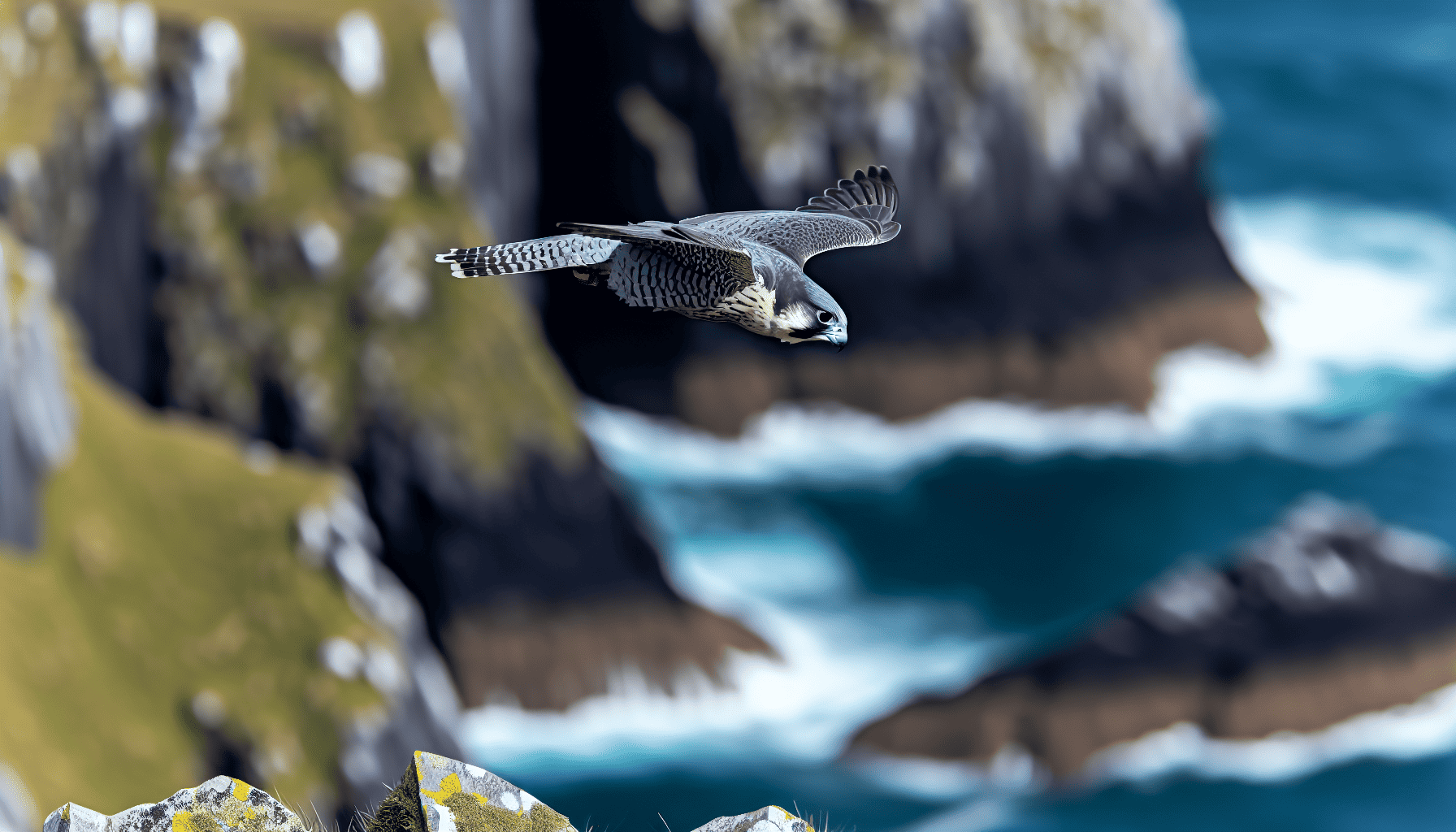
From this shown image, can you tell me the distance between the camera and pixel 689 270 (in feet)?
80.8

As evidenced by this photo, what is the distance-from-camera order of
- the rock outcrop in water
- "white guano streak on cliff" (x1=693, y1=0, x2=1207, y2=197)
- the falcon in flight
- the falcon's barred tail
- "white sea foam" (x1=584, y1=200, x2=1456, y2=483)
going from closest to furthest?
the falcon in flight, the falcon's barred tail, the rock outcrop in water, "white guano streak on cliff" (x1=693, y1=0, x2=1207, y2=197), "white sea foam" (x1=584, y1=200, x2=1456, y2=483)

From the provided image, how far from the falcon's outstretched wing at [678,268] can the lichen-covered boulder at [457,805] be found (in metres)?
6.85

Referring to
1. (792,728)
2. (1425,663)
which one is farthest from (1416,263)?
(792,728)

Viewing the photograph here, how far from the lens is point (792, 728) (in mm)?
95625

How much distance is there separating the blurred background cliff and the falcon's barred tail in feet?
105

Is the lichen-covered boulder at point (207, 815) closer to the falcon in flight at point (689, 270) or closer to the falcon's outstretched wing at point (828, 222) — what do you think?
the falcon in flight at point (689, 270)

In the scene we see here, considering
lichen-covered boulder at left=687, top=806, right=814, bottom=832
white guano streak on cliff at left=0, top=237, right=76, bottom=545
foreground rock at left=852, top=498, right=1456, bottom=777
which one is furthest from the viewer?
foreground rock at left=852, top=498, right=1456, bottom=777

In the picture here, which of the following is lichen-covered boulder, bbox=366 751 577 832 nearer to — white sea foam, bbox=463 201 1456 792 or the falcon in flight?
the falcon in flight

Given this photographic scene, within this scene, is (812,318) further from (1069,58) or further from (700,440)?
(1069,58)

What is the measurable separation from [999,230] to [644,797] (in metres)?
50.4

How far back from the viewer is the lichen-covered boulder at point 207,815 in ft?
69.7

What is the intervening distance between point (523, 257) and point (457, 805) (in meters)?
7.28

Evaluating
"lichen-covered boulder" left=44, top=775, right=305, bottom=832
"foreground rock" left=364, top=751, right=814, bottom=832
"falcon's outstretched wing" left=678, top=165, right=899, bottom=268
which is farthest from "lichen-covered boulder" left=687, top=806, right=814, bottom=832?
"falcon's outstretched wing" left=678, top=165, right=899, bottom=268

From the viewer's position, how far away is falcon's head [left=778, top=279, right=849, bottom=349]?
926 inches
